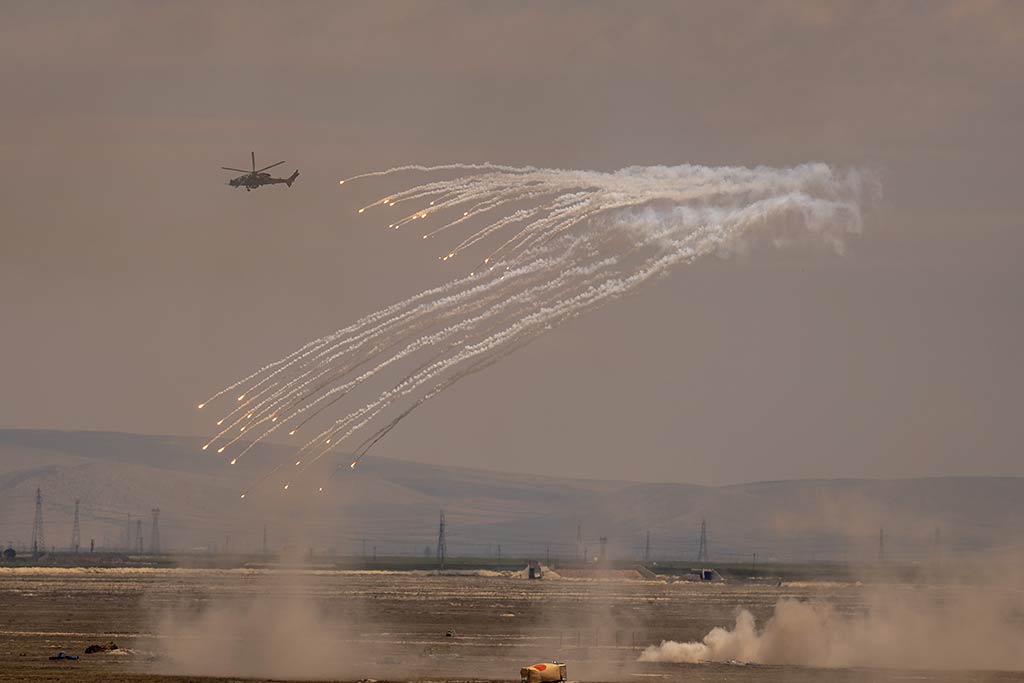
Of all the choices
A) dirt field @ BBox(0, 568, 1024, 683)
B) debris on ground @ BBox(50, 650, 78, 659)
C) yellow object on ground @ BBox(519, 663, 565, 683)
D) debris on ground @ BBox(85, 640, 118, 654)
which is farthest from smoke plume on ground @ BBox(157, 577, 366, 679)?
yellow object on ground @ BBox(519, 663, 565, 683)

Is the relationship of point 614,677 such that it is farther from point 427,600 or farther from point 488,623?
point 427,600

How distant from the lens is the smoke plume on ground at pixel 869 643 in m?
98.7

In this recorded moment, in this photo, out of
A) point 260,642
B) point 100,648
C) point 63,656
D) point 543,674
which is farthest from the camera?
point 260,642

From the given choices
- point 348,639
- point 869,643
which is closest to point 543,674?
point 869,643

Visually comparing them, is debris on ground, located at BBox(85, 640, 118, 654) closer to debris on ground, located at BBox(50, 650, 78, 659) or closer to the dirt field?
the dirt field

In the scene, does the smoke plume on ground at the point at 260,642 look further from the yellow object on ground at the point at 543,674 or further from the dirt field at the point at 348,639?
the yellow object on ground at the point at 543,674

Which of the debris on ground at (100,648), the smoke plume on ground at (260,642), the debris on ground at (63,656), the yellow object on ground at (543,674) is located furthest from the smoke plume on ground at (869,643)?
the debris on ground at (63,656)

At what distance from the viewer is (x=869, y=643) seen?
103m

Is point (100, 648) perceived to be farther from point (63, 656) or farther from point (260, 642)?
point (260, 642)

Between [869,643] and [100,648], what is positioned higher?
[869,643]

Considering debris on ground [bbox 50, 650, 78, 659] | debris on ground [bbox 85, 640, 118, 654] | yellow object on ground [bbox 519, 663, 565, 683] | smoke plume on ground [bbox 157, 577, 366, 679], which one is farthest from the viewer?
debris on ground [bbox 85, 640, 118, 654]

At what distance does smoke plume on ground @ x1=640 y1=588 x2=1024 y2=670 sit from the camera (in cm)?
9869

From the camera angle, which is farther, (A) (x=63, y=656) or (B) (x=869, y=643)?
(B) (x=869, y=643)

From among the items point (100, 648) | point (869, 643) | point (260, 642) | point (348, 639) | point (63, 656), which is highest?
point (869, 643)
